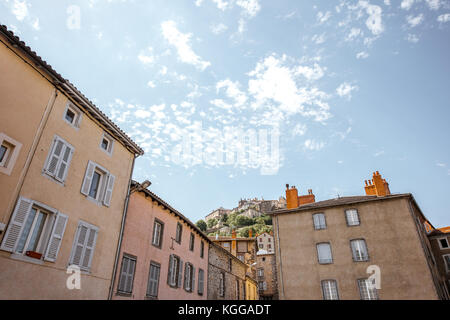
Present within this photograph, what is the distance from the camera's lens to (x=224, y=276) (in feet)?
82.5

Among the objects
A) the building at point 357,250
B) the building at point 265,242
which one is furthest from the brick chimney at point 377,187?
the building at point 265,242

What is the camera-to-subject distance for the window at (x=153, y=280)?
14.7 metres

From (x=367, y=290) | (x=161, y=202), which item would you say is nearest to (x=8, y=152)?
(x=161, y=202)

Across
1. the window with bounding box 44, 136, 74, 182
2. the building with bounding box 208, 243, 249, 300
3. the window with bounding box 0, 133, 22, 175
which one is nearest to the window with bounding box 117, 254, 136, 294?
the window with bounding box 44, 136, 74, 182

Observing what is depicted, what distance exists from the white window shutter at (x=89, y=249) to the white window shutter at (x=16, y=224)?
104 inches

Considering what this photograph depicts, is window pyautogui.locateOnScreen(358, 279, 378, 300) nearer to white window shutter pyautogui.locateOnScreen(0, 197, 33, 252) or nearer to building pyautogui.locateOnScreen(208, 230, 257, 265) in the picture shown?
white window shutter pyautogui.locateOnScreen(0, 197, 33, 252)

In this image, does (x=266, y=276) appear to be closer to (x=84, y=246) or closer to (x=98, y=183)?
(x=98, y=183)

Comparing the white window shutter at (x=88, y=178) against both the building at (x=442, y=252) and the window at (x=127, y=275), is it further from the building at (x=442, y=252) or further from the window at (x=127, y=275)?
the building at (x=442, y=252)

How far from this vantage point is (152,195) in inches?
619

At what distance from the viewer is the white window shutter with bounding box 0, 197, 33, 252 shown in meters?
8.38

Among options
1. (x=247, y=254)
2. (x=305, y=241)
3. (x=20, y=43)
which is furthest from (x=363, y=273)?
(x=247, y=254)

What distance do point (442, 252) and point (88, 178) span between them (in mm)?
26695
